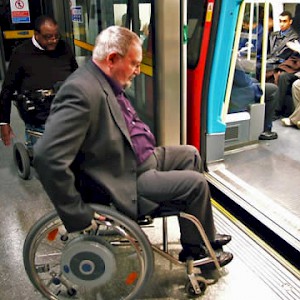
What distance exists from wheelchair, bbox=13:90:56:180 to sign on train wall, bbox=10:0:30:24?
2.85 metres

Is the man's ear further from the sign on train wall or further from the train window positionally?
the sign on train wall

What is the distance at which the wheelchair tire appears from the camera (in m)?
2.98

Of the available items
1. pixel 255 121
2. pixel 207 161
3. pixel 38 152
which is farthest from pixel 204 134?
pixel 38 152

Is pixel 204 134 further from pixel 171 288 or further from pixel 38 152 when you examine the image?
pixel 38 152

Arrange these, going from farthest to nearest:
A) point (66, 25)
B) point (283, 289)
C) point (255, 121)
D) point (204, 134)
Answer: point (66, 25)
point (255, 121)
point (204, 134)
point (283, 289)

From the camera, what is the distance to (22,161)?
3.00 meters

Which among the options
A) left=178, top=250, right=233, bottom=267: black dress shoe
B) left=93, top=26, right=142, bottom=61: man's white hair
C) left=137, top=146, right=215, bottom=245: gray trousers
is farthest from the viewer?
left=178, top=250, right=233, bottom=267: black dress shoe

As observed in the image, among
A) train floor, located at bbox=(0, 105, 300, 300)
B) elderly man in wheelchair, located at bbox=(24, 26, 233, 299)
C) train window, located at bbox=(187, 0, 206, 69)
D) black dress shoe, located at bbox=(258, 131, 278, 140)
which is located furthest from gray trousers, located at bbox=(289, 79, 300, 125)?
elderly man in wheelchair, located at bbox=(24, 26, 233, 299)

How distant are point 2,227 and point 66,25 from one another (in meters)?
3.35

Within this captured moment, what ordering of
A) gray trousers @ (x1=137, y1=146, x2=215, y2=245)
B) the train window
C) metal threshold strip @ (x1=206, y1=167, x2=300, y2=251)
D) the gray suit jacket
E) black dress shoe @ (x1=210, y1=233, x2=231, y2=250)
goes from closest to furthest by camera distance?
the gray suit jacket, gray trousers @ (x1=137, y1=146, x2=215, y2=245), black dress shoe @ (x1=210, y1=233, x2=231, y2=250), metal threshold strip @ (x1=206, y1=167, x2=300, y2=251), the train window

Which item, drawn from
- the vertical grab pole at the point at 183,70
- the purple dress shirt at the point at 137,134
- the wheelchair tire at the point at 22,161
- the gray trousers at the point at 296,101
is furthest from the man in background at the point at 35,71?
the gray trousers at the point at 296,101

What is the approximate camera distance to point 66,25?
16.8 ft

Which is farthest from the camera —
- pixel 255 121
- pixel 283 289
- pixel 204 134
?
pixel 255 121

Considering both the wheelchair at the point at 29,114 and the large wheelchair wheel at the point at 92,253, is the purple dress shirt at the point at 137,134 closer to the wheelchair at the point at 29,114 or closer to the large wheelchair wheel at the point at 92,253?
the large wheelchair wheel at the point at 92,253
